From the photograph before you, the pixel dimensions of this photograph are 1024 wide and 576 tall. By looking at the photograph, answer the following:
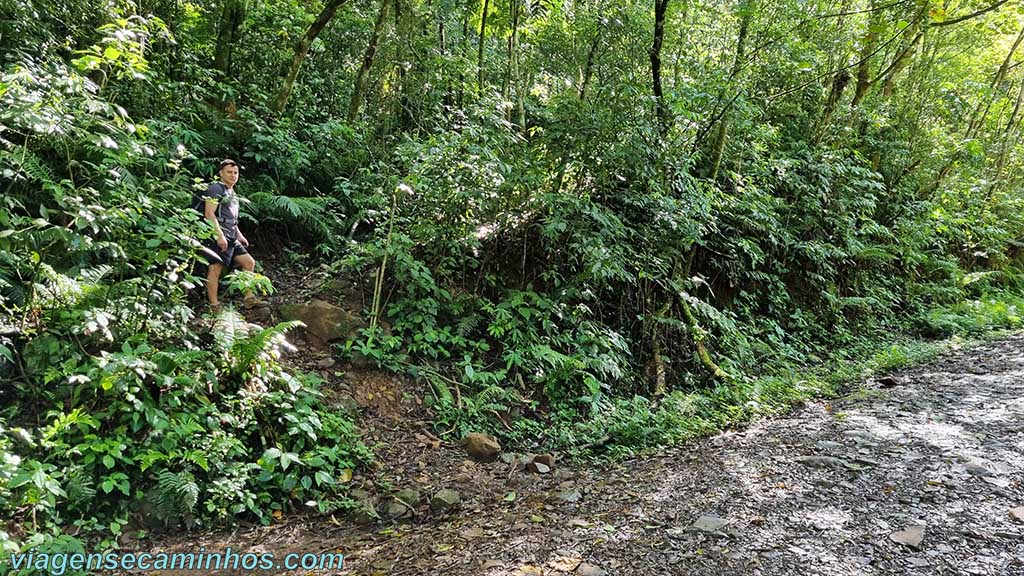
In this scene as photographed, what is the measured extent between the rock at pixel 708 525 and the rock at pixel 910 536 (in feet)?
3.21

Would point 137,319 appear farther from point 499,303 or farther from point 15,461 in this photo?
point 499,303

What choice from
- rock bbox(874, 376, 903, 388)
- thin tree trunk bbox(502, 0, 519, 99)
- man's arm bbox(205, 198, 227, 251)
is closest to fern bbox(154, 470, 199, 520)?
man's arm bbox(205, 198, 227, 251)

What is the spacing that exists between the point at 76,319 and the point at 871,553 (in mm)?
6051

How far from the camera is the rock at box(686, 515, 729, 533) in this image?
3699 mm

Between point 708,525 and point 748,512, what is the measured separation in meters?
0.37

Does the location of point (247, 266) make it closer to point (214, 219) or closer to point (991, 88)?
point (214, 219)

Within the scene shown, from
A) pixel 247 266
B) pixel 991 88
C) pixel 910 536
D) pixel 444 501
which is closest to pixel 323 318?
pixel 247 266

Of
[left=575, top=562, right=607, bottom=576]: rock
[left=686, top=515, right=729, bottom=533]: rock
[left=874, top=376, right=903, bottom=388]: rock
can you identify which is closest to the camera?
[left=575, top=562, right=607, bottom=576]: rock

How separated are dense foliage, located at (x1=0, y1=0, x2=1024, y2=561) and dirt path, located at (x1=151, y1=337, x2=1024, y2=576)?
0.75 meters

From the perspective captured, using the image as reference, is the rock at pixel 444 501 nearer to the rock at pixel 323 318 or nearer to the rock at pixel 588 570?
the rock at pixel 588 570

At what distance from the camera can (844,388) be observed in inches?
300

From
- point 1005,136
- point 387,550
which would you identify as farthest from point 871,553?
point 1005,136

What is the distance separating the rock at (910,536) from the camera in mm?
3318

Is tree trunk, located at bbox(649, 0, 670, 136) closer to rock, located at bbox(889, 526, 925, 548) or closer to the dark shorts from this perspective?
the dark shorts
